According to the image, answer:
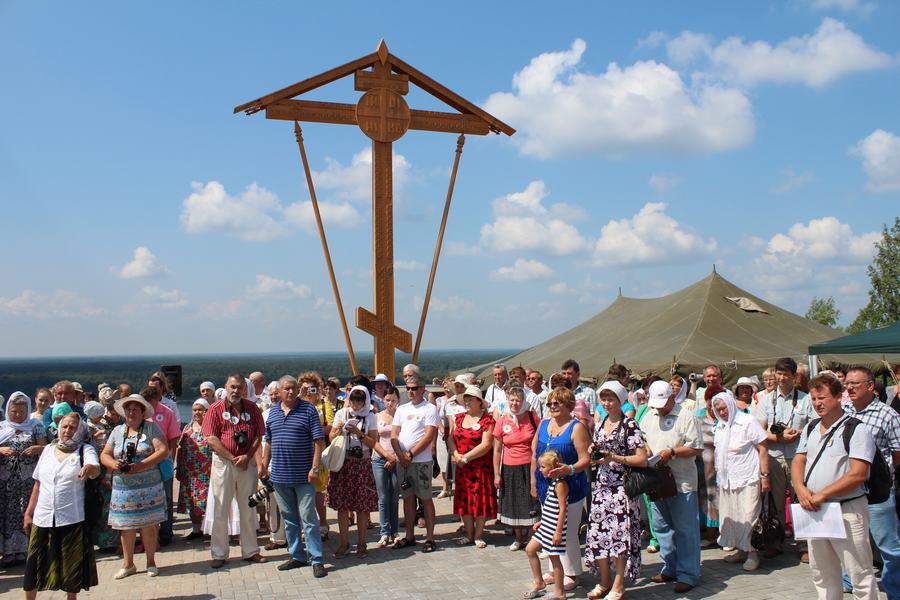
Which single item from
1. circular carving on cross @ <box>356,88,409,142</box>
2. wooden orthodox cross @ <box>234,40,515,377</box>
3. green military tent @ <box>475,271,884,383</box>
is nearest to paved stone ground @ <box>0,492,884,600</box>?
wooden orthodox cross @ <box>234,40,515,377</box>

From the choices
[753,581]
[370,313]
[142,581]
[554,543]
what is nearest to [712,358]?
[370,313]

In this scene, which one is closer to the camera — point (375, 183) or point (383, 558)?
point (383, 558)

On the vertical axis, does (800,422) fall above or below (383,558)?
above

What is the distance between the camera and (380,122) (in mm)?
10422

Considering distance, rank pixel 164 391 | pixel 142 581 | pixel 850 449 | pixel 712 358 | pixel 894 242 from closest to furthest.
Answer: pixel 850 449 → pixel 142 581 → pixel 164 391 → pixel 712 358 → pixel 894 242

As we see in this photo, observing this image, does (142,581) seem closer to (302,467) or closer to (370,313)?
(302,467)

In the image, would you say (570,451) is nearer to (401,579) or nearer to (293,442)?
(401,579)

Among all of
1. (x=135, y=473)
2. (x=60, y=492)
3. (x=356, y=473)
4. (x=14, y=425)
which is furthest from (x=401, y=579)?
(x=14, y=425)

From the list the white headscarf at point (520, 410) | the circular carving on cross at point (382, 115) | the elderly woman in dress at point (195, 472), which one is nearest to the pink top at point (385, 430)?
the white headscarf at point (520, 410)

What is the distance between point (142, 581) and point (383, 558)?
6.63ft

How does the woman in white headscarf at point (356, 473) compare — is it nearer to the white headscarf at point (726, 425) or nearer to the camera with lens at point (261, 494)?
the camera with lens at point (261, 494)

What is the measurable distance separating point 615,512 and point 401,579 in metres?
1.85

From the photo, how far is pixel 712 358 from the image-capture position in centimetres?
1292

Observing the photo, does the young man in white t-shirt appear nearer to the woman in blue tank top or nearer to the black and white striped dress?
the woman in blue tank top
